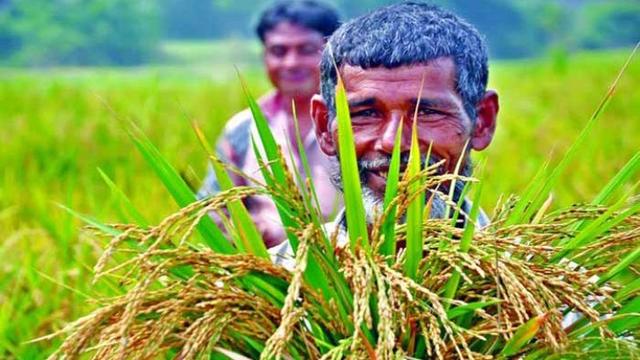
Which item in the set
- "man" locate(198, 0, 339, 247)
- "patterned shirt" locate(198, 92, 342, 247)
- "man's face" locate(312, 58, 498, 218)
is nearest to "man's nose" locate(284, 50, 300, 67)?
"man" locate(198, 0, 339, 247)

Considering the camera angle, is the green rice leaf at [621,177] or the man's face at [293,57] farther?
the man's face at [293,57]

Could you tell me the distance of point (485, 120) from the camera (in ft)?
6.67

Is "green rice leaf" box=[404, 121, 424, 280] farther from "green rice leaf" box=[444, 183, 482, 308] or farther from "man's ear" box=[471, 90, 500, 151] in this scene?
"man's ear" box=[471, 90, 500, 151]

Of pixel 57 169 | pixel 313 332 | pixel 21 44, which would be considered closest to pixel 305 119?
pixel 57 169

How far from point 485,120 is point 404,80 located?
9.9 inches

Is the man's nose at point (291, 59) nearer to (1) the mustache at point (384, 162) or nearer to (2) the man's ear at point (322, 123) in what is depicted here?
(2) the man's ear at point (322, 123)

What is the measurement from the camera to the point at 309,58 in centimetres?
437

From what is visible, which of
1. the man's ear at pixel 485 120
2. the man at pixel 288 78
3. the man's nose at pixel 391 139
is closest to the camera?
the man's nose at pixel 391 139

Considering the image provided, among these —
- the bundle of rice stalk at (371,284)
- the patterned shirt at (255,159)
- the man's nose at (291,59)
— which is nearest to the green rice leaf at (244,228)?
the bundle of rice stalk at (371,284)

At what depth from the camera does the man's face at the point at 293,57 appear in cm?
424

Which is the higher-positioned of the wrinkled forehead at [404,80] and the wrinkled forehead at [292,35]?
the wrinkled forehead at [404,80]

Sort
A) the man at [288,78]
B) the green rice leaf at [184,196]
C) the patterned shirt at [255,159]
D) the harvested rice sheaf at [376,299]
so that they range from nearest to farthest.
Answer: the harvested rice sheaf at [376,299]
the green rice leaf at [184,196]
the patterned shirt at [255,159]
the man at [288,78]

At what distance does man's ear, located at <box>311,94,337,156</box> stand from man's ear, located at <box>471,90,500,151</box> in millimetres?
234

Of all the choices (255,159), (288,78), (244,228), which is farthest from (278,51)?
(244,228)
